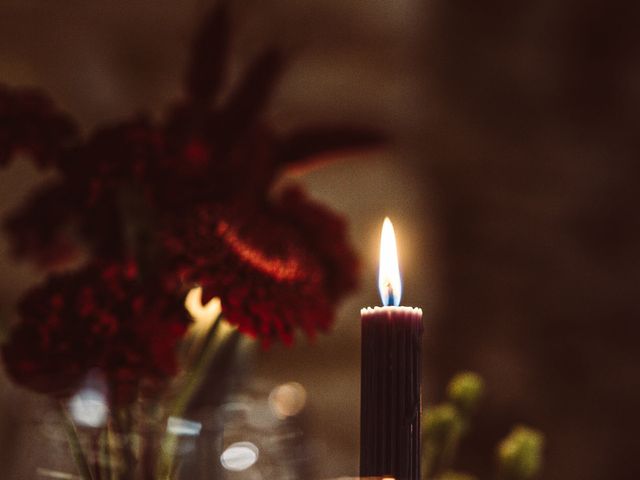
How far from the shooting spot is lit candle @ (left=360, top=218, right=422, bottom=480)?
1.08ft

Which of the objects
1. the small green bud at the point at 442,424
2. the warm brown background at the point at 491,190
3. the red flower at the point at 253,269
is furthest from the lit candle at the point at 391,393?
the warm brown background at the point at 491,190

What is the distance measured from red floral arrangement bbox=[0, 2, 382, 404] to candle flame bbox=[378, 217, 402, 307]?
70mm

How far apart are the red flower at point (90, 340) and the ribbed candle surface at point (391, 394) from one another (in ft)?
0.46

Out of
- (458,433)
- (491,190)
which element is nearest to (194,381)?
(458,433)

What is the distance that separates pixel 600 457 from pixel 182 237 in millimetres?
814

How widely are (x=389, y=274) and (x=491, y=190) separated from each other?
0.82 m

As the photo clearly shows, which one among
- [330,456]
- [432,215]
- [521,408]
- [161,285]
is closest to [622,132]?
[432,215]

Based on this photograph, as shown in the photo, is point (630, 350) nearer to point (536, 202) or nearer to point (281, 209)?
point (536, 202)

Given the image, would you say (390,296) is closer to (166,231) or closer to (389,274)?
(389,274)

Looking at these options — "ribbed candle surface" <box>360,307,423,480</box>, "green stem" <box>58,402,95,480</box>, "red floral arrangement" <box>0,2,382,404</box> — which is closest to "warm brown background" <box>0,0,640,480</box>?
"red floral arrangement" <box>0,2,382,404</box>

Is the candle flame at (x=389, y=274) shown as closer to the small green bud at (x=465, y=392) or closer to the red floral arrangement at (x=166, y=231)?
the red floral arrangement at (x=166, y=231)

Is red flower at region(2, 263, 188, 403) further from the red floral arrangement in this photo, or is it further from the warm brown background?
the warm brown background

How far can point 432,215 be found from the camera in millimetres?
1201

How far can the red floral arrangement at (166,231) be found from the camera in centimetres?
43
